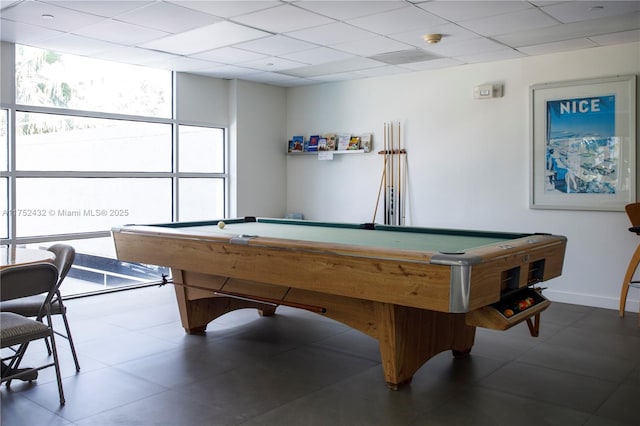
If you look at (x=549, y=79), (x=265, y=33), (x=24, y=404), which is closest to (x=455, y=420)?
(x=24, y=404)

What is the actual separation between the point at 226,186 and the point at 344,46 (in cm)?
272

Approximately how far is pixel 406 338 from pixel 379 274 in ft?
1.99

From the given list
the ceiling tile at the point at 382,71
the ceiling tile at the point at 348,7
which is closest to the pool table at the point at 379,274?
the ceiling tile at the point at 348,7

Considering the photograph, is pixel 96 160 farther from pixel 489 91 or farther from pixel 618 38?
pixel 618 38

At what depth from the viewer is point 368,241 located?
11.6ft

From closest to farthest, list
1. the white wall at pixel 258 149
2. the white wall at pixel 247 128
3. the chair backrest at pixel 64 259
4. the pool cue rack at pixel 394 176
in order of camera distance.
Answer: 1. the chair backrest at pixel 64 259
2. the pool cue rack at pixel 394 176
3. the white wall at pixel 247 128
4. the white wall at pixel 258 149

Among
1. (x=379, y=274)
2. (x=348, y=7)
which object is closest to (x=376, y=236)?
(x=379, y=274)

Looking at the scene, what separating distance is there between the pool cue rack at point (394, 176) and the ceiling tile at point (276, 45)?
1.76 m

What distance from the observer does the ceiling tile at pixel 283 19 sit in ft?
13.9

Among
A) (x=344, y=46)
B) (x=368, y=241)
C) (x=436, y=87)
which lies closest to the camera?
(x=368, y=241)

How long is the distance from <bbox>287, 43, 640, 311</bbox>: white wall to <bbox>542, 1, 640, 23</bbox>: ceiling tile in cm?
111

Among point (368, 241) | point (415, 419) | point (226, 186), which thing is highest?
point (226, 186)

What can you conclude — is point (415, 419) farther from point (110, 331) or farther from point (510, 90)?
point (510, 90)

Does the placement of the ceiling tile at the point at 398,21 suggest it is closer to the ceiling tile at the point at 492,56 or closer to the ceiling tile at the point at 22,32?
the ceiling tile at the point at 492,56
